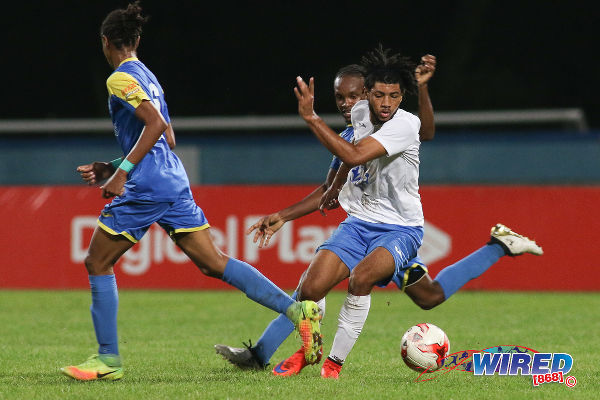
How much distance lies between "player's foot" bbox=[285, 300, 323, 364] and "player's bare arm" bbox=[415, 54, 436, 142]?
1.38 m

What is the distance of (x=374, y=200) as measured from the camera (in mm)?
6500

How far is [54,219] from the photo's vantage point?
14008mm

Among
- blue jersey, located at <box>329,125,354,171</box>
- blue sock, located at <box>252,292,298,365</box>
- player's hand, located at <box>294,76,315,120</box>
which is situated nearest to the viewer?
player's hand, located at <box>294,76,315,120</box>

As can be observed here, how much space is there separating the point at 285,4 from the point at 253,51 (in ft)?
6.34

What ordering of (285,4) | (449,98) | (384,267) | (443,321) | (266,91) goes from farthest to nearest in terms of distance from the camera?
(285,4) < (266,91) < (449,98) < (443,321) < (384,267)

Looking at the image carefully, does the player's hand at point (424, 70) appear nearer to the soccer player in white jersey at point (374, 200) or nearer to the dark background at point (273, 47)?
the soccer player in white jersey at point (374, 200)

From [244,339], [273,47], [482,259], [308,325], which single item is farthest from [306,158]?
[273,47]

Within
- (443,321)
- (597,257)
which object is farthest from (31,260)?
(597,257)

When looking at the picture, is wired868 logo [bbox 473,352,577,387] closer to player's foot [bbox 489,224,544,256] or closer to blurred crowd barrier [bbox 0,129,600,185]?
player's foot [bbox 489,224,544,256]

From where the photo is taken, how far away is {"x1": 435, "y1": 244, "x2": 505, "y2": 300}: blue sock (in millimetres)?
7406

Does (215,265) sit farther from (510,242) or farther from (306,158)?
(306,158)

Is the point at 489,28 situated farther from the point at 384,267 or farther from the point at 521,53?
the point at 384,267

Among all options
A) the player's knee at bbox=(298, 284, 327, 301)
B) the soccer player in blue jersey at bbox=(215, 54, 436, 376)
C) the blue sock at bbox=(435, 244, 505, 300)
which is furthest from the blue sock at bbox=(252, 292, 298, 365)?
the blue sock at bbox=(435, 244, 505, 300)

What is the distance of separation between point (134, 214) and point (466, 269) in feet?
8.48
